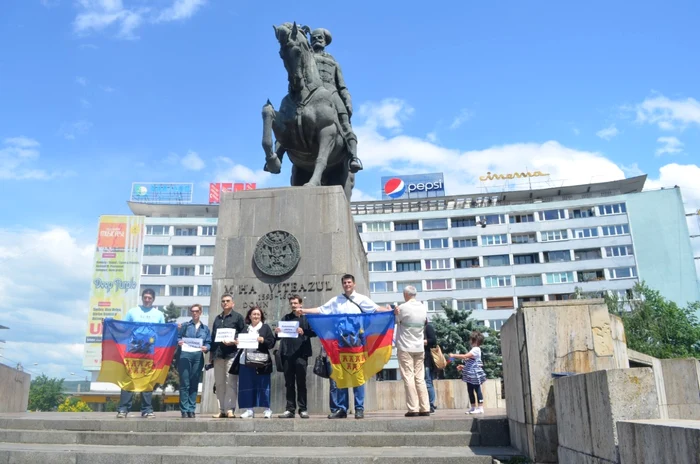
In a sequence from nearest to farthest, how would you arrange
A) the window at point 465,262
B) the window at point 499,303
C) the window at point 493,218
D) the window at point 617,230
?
1. the window at point 617,230
2. the window at point 499,303
3. the window at point 465,262
4. the window at point 493,218

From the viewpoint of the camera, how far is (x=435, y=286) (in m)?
69.7

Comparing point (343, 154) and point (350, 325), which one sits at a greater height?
point (343, 154)

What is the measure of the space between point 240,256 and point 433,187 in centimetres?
6784

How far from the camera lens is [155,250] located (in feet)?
252

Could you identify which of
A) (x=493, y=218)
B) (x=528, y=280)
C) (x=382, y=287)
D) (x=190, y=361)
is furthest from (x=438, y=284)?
(x=190, y=361)

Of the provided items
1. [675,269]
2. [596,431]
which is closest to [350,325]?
[596,431]

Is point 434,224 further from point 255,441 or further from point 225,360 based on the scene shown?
point 255,441

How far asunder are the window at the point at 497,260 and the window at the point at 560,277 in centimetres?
507

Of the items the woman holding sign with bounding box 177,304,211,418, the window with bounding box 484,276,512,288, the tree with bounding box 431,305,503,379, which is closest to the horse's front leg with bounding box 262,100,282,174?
the woman holding sign with bounding box 177,304,211,418

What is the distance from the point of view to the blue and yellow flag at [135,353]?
9445mm

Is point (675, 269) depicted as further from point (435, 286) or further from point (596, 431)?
point (596, 431)

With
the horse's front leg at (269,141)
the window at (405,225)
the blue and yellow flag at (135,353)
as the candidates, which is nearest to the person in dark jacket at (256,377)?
the blue and yellow flag at (135,353)

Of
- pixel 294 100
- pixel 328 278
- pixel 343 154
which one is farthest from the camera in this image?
pixel 343 154

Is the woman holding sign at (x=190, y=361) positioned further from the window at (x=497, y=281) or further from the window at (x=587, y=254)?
the window at (x=587, y=254)
